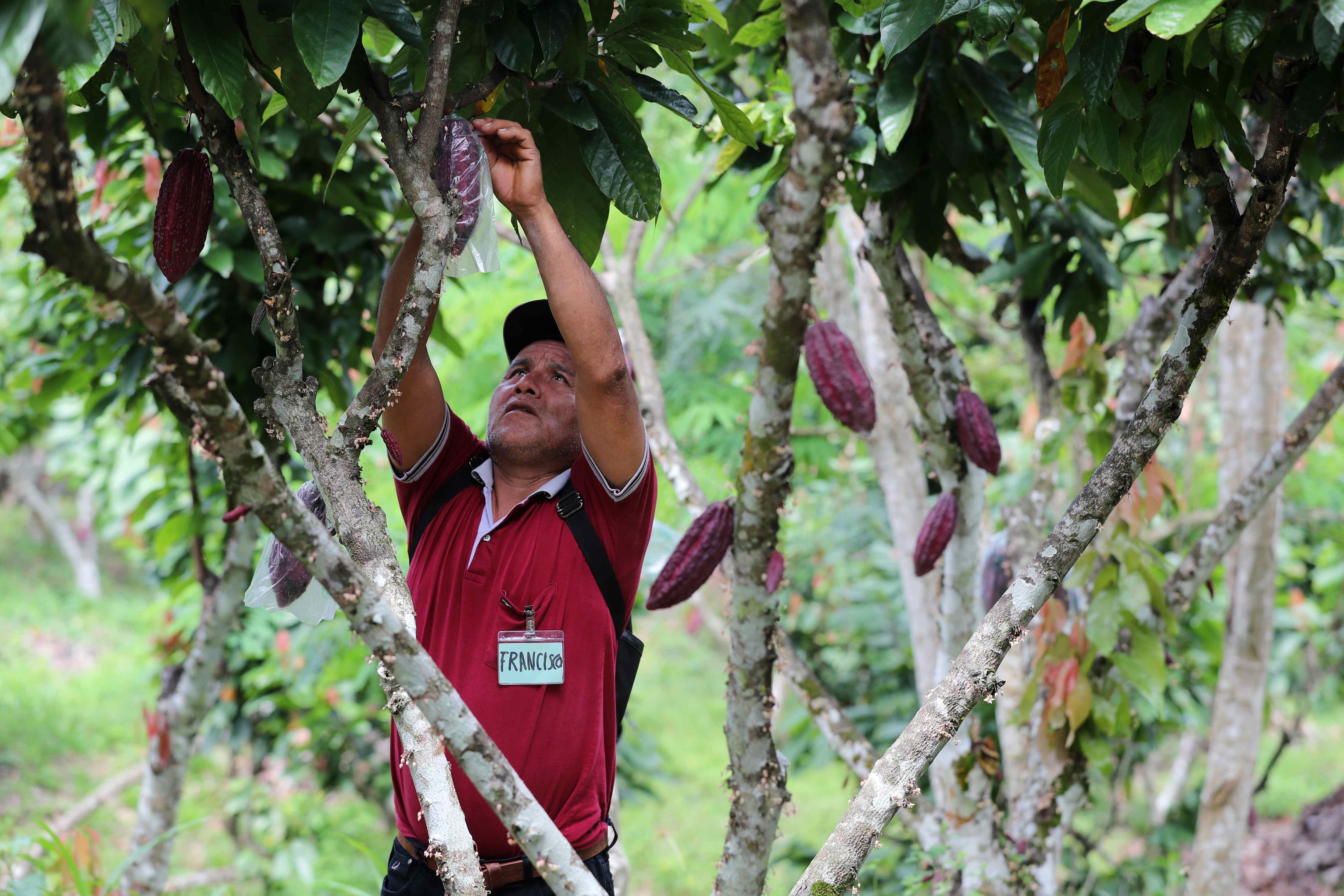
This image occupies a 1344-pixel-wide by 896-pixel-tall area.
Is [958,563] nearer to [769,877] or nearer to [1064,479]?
[769,877]

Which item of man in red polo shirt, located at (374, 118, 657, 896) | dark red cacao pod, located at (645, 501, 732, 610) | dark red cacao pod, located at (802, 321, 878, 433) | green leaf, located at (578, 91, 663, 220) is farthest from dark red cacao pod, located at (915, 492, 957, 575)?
green leaf, located at (578, 91, 663, 220)

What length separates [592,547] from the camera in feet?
5.33

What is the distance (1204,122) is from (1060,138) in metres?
0.17

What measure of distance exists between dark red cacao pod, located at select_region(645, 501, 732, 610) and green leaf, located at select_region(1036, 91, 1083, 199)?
0.78 metres

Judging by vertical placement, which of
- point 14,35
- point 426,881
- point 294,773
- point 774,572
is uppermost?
point 14,35

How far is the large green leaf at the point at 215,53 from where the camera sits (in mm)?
1219

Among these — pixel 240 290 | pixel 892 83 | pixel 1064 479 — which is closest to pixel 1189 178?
pixel 892 83

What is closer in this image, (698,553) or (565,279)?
(565,279)

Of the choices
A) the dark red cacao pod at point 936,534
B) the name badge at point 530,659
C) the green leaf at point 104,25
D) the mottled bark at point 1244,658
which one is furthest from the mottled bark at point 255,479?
the mottled bark at point 1244,658

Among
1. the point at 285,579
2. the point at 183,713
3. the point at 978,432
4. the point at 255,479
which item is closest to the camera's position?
the point at 255,479

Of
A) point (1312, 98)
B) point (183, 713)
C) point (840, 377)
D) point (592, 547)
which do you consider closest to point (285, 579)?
point (592, 547)

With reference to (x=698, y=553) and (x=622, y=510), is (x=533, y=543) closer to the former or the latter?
(x=622, y=510)

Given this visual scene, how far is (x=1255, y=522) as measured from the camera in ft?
10.2

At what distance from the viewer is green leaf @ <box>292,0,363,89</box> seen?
1.16 m
